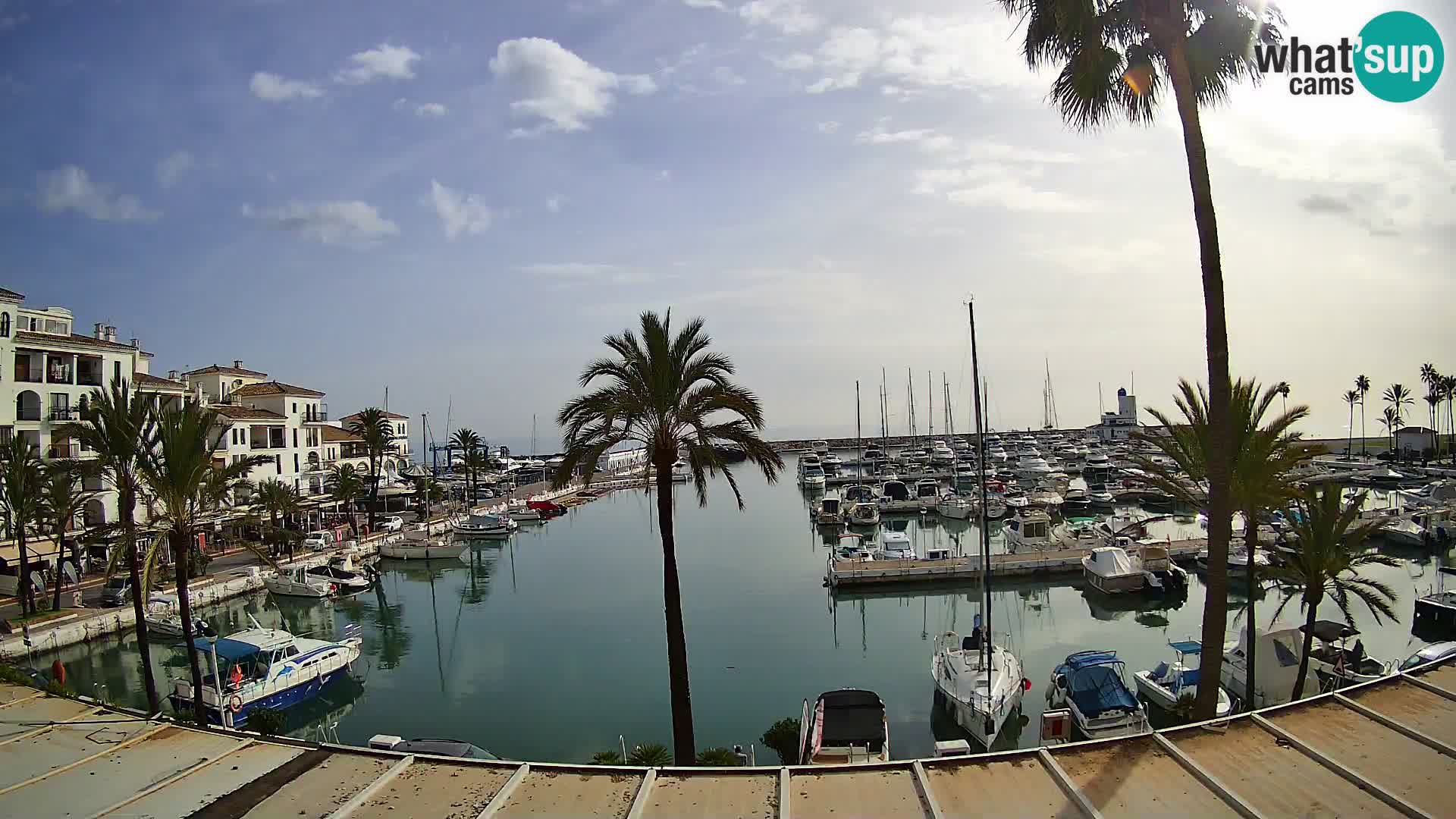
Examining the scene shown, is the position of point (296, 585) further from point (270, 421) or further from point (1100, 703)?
point (1100, 703)

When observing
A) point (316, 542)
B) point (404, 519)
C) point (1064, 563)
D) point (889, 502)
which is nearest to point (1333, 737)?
point (1064, 563)

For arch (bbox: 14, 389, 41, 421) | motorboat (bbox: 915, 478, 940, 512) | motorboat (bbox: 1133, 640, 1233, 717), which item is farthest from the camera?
motorboat (bbox: 915, 478, 940, 512)

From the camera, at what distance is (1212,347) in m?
11.2

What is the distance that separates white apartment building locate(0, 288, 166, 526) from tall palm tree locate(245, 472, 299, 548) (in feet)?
23.3

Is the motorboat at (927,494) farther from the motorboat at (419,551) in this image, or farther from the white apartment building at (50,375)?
the white apartment building at (50,375)

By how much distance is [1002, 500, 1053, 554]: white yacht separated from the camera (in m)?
47.3

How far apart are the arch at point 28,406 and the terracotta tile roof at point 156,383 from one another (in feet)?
17.3

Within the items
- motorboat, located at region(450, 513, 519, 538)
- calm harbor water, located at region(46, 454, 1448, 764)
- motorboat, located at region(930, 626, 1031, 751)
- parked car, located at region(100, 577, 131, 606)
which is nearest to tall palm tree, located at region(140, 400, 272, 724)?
calm harbor water, located at region(46, 454, 1448, 764)

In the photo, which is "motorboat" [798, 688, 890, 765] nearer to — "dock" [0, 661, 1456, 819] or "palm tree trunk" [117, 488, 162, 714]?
"dock" [0, 661, 1456, 819]

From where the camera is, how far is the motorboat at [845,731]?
16500 mm

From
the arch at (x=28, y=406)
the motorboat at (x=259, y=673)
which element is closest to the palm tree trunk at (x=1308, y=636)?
the motorboat at (x=259, y=673)

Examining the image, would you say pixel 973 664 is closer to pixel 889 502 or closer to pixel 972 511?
pixel 972 511

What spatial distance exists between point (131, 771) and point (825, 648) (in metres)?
23.7

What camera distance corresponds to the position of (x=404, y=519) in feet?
216
